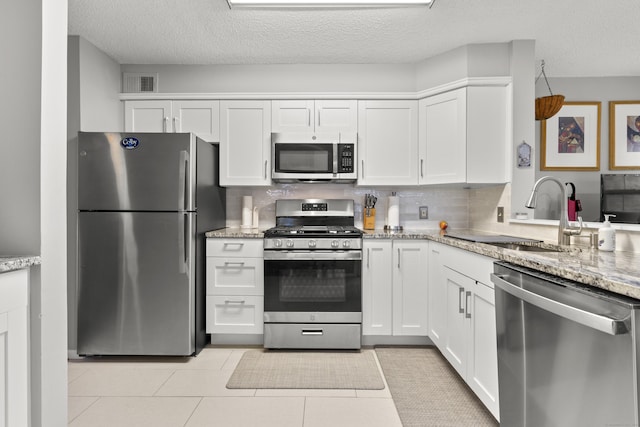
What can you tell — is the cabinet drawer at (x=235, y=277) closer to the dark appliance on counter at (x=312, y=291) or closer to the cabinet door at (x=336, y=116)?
the dark appliance on counter at (x=312, y=291)

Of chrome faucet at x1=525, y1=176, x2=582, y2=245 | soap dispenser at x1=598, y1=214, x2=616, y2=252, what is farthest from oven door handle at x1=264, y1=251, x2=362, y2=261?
soap dispenser at x1=598, y1=214, x2=616, y2=252

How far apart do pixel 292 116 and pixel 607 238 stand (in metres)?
2.50

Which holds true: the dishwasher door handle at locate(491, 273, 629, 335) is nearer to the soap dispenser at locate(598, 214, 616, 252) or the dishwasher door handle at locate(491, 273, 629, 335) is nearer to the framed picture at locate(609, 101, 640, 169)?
the soap dispenser at locate(598, 214, 616, 252)

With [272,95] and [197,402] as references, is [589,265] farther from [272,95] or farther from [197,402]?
[272,95]

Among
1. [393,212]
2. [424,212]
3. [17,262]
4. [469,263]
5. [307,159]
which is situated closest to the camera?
[17,262]

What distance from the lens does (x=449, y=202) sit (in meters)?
3.56

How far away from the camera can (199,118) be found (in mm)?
3338

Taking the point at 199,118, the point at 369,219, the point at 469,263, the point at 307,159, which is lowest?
the point at 469,263

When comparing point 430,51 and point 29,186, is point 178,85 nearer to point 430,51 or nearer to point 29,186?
point 430,51

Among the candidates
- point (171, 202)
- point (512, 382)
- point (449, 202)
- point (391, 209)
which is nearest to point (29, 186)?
point (171, 202)

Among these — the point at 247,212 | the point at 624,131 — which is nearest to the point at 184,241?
the point at 247,212

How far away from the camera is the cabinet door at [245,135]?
332 cm

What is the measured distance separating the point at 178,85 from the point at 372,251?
235 cm

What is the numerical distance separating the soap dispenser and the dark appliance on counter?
1587mm
